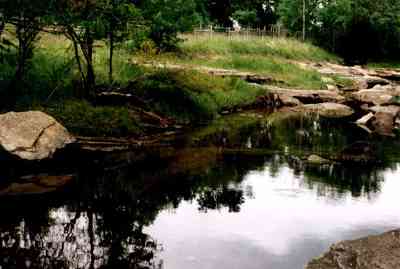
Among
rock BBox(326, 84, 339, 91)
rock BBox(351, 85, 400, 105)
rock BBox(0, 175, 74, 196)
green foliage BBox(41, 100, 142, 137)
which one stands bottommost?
rock BBox(0, 175, 74, 196)

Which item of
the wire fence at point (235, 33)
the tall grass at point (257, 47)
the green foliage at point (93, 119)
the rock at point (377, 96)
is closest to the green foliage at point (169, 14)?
the green foliage at point (93, 119)

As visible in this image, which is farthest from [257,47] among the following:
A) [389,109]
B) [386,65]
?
[389,109]

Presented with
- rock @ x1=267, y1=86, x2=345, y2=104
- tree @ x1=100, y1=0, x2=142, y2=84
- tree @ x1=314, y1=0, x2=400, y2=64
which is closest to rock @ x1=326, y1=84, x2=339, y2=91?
rock @ x1=267, y1=86, x2=345, y2=104

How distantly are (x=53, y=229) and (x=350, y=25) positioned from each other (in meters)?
57.4

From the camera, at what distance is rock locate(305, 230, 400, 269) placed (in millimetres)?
7402

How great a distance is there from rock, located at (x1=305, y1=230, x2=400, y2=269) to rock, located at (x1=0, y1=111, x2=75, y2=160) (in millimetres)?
8571

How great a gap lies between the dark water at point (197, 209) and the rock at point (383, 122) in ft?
17.8

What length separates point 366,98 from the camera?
32281 millimetres

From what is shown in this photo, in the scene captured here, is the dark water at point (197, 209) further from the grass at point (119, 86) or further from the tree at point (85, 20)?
the tree at point (85, 20)

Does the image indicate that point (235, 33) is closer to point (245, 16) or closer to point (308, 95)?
point (245, 16)

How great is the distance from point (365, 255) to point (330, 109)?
871 inches

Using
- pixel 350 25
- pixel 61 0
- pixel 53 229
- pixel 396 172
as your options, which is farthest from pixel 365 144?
pixel 350 25

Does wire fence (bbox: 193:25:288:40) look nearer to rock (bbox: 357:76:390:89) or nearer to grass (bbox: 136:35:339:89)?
grass (bbox: 136:35:339:89)

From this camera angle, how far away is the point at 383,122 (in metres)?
24.9
